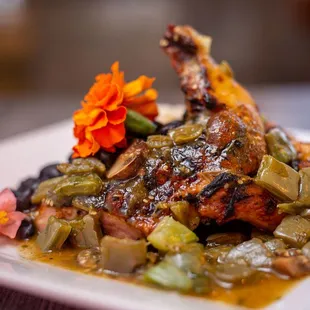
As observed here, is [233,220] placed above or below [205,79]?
below

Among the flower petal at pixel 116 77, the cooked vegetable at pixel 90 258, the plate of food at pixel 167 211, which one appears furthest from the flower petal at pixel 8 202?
the flower petal at pixel 116 77

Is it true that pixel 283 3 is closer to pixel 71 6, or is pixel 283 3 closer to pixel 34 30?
pixel 71 6

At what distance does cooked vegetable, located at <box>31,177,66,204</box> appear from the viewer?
331 centimetres

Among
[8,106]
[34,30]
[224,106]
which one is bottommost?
[8,106]

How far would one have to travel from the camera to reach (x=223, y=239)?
281 centimetres

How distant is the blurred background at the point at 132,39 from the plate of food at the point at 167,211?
7365 mm

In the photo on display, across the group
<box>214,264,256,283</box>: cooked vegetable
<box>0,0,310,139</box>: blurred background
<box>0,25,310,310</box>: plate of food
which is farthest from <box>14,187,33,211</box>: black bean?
<box>0,0,310,139</box>: blurred background

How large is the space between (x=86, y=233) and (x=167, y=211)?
0.53m

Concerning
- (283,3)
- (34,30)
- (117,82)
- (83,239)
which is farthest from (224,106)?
(34,30)

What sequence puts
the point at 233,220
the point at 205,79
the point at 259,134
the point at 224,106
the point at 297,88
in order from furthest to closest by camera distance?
1. the point at 297,88
2. the point at 205,79
3. the point at 224,106
4. the point at 259,134
5. the point at 233,220

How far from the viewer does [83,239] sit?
293 cm

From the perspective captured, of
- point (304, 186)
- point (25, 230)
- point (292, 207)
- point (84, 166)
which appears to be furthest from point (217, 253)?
point (25, 230)

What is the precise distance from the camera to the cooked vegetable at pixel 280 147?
315 centimetres

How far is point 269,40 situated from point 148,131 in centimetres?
833
